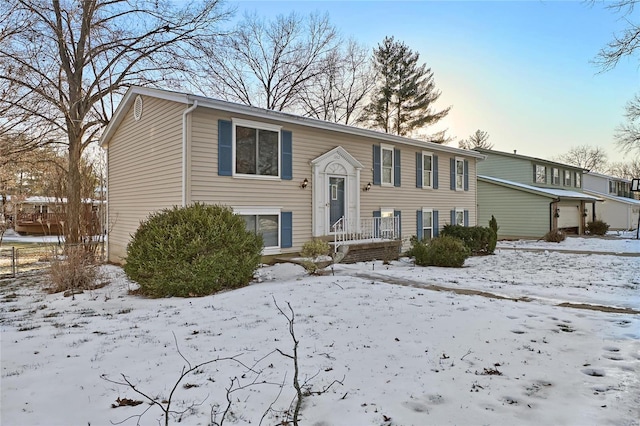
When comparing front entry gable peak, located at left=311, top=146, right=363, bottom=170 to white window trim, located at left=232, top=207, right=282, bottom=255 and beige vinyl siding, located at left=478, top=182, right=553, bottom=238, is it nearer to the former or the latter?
white window trim, located at left=232, top=207, right=282, bottom=255

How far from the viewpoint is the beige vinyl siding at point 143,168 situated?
31.1 feet

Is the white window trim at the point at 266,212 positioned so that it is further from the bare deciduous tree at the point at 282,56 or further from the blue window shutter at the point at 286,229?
the bare deciduous tree at the point at 282,56

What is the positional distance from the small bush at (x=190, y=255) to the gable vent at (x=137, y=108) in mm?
5287

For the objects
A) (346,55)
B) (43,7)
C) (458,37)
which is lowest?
(458,37)

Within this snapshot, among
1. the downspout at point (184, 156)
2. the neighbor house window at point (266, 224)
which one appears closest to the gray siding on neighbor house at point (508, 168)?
the neighbor house window at point (266, 224)

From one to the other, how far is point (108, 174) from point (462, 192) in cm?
1482

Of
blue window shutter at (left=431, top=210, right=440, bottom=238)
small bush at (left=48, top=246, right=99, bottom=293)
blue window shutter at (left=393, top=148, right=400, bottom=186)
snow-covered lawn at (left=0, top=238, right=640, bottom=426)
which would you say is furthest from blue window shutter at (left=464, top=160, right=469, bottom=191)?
small bush at (left=48, top=246, right=99, bottom=293)

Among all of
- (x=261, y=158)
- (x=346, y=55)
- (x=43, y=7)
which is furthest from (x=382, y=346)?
(x=346, y=55)

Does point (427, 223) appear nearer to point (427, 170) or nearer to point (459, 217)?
point (427, 170)

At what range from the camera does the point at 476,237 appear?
14305mm

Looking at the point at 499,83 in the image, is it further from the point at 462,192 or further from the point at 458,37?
the point at 462,192

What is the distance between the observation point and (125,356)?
370 cm

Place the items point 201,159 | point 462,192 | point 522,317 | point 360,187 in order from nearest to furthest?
point 522,317
point 201,159
point 360,187
point 462,192

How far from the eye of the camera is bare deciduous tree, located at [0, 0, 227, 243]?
13883 mm
